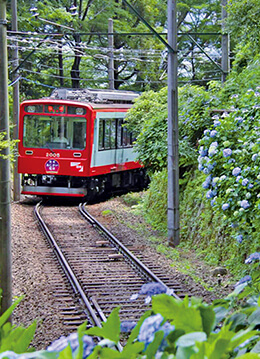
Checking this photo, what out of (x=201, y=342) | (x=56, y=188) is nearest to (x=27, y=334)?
(x=201, y=342)

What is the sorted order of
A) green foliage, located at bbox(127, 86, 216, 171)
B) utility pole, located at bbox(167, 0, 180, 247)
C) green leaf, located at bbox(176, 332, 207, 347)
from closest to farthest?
green leaf, located at bbox(176, 332, 207, 347) < utility pole, located at bbox(167, 0, 180, 247) < green foliage, located at bbox(127, 86, 216, 171)

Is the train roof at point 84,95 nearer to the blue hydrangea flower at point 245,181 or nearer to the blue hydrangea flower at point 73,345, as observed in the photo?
the blue hydrangea flower at point 245,181

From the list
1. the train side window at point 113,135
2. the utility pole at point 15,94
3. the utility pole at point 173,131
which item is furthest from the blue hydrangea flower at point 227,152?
the train side window at point 113,135

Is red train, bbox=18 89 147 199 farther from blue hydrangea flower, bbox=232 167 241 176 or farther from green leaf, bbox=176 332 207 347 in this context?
green leaf, bbox=176 332 207 347

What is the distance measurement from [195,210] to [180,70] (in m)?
22.1

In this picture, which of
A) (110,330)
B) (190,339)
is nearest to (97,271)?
(110,330)

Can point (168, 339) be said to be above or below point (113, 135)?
below

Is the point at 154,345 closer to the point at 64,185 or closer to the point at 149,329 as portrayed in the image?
the point at 149,329

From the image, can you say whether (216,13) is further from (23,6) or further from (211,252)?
(211,252)

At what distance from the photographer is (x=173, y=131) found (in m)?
11.7

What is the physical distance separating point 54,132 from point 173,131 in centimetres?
715

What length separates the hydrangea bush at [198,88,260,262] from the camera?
8016 mm

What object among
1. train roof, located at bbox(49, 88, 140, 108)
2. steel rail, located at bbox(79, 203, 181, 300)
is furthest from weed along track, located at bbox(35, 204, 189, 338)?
train roof, located at bbox(49, 88, 140, 108)

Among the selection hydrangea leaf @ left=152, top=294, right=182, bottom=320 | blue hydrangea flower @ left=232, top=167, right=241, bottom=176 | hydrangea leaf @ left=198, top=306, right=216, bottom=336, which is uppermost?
blue hydrangea flower @ left=232, top=167, right=241, bottom=176
